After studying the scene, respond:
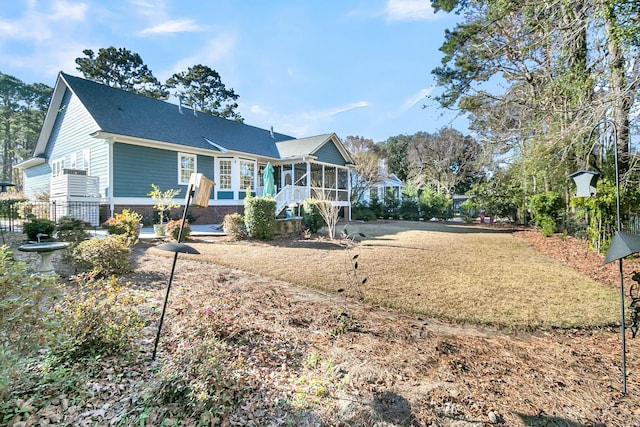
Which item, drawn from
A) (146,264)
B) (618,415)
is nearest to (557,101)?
(618,415)

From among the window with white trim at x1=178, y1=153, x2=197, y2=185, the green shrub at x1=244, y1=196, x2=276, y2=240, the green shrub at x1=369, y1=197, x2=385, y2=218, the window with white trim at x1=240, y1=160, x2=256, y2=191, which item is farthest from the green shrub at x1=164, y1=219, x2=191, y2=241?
the green shrub at x1=369, y1=197, x2=385, y2=218

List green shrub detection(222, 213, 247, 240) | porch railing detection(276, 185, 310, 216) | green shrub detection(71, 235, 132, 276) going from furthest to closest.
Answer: porch railing detection(276, 185, 310, 216) < green shrub detection(222, 213, 247, 240) < green shrub detection(71, 235, 132, 276)

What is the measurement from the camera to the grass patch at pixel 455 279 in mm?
4379

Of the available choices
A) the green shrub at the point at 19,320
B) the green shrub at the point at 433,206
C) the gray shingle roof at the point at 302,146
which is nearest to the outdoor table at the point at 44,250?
the green shrub at the point at 19,320

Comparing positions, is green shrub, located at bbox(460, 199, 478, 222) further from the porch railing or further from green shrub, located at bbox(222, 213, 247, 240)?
green shrub, located at bbox(222, 213, 247, 240)

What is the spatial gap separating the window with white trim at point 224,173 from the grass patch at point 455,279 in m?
8.47

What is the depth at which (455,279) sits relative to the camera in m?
6.07

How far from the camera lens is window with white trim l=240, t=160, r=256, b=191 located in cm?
1762

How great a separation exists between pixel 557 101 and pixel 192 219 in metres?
15.1

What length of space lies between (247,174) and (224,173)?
140 centimetres

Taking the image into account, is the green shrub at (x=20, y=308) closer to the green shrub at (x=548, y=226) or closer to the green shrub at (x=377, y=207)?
the green shrub at (x=548, y=226)

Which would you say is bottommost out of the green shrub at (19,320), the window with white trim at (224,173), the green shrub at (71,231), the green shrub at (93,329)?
the green shrub at (93,329)

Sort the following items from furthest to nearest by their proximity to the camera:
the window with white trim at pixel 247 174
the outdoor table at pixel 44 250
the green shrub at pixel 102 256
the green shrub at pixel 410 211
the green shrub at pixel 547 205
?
the green shrub at pixel 410 211 < the window with white trim at pixel 247 174 < the green shrub at pixel 547 205 < the green shrub at pixel 102 256 < the outdoor table at pixel 44 250

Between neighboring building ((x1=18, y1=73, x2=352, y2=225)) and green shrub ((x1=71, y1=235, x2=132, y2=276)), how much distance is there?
21.2 feet
